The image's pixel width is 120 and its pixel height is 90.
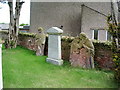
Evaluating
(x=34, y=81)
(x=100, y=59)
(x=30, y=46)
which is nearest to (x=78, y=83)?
(x=34, y=81)

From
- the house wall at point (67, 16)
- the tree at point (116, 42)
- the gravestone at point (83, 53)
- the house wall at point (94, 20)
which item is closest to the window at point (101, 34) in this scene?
the house wall at point (94, 20)

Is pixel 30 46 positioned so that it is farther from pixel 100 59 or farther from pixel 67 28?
pixel 100 59

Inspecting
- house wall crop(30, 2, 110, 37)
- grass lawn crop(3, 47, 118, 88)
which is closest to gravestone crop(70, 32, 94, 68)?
grass lawn crop(3, 47, 118, 88)

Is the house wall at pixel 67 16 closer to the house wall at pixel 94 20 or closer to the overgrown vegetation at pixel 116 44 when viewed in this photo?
the house wall at pixel 94 20

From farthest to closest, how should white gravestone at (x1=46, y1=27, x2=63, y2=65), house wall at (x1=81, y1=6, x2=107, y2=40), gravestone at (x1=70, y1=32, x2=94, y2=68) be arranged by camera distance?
house wall at (x1=81, y1=6, x2=107, y2=40) < white gravestone at (x1=46, y1=27, x2=63, y2=65) < gravestone at (x1=70, y1=32, x2=94, y2=68)

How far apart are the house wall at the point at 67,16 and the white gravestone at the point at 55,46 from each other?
532 cm

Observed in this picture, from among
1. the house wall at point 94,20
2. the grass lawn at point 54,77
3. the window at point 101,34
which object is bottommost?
the grass lawn at point 54,77

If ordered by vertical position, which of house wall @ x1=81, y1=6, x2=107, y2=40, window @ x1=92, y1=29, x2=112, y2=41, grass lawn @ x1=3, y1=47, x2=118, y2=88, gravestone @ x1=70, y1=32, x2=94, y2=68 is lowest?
grass lawn @ x1=3, y1=47, x2=118, y2=88

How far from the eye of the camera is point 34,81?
221 inches

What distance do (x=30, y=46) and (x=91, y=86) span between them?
844 centimetres

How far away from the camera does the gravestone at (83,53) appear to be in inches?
285

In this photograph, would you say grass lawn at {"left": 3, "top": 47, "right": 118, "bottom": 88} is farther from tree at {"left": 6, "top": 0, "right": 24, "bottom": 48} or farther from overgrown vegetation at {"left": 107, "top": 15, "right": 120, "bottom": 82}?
tree at {"left": 6, "top": 0, "right": 24, "bottom": 48}

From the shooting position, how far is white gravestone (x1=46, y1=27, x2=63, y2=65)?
8.05 metres

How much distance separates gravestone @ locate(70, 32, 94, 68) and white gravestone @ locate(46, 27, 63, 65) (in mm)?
778
